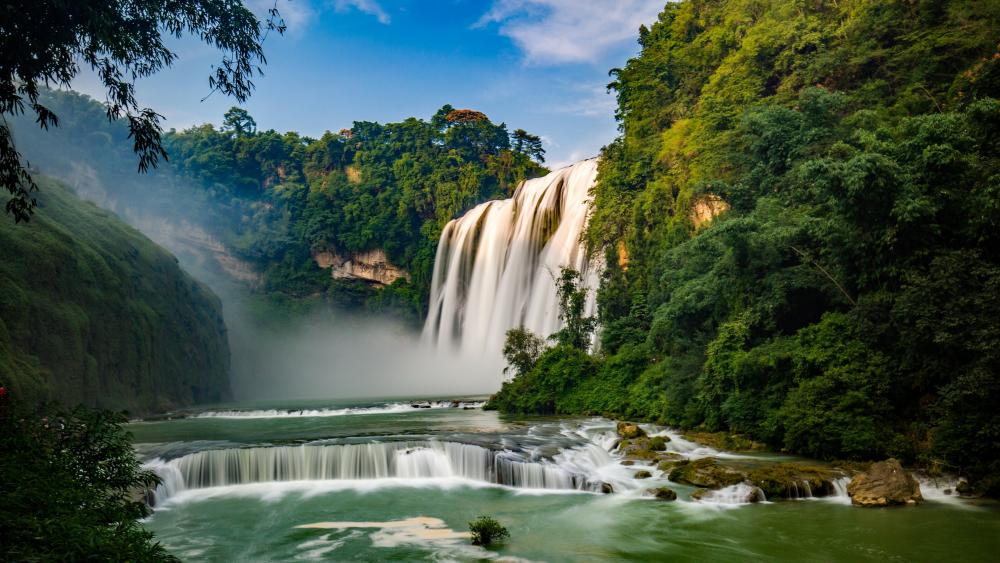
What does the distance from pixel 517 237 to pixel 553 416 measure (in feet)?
54.9

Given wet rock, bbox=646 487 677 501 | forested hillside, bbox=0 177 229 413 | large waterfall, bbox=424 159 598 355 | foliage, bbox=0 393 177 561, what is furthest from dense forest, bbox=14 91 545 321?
foliage, bbox=0 393 177 561

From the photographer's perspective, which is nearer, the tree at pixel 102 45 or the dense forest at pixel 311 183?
the tree at pixel 102 45

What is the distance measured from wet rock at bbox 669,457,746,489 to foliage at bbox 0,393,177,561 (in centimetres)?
949

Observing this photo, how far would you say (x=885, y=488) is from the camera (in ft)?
36.3

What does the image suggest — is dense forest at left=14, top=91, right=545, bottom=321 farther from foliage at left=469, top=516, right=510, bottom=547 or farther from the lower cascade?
foliage at left=469, top=516, right=510, bottom=547

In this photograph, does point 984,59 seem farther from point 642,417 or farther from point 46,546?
point 46,546

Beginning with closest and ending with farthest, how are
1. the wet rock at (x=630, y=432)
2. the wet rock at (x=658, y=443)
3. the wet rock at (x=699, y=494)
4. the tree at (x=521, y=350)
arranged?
1. the wet rock at (x=699, y=494)
2. the wet rock at (x=658, y=443)
3. the wet rock at (x=630, y=432)
4. the tree at (x=521, y=350)

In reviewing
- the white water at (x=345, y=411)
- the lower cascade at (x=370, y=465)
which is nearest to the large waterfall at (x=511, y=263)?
the white water at (x=345, y=411)

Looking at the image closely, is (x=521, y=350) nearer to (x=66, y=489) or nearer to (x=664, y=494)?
(x=664, y=494)

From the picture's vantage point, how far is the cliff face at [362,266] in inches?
2299

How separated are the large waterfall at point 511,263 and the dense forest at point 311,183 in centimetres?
1000

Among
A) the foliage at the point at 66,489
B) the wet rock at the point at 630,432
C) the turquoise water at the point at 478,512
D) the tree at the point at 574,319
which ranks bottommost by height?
the turquoise water at the point at 478,512

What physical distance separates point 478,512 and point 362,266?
4936cm

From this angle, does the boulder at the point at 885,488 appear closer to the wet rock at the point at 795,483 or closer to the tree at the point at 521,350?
the wet rock at the point at 795,483
